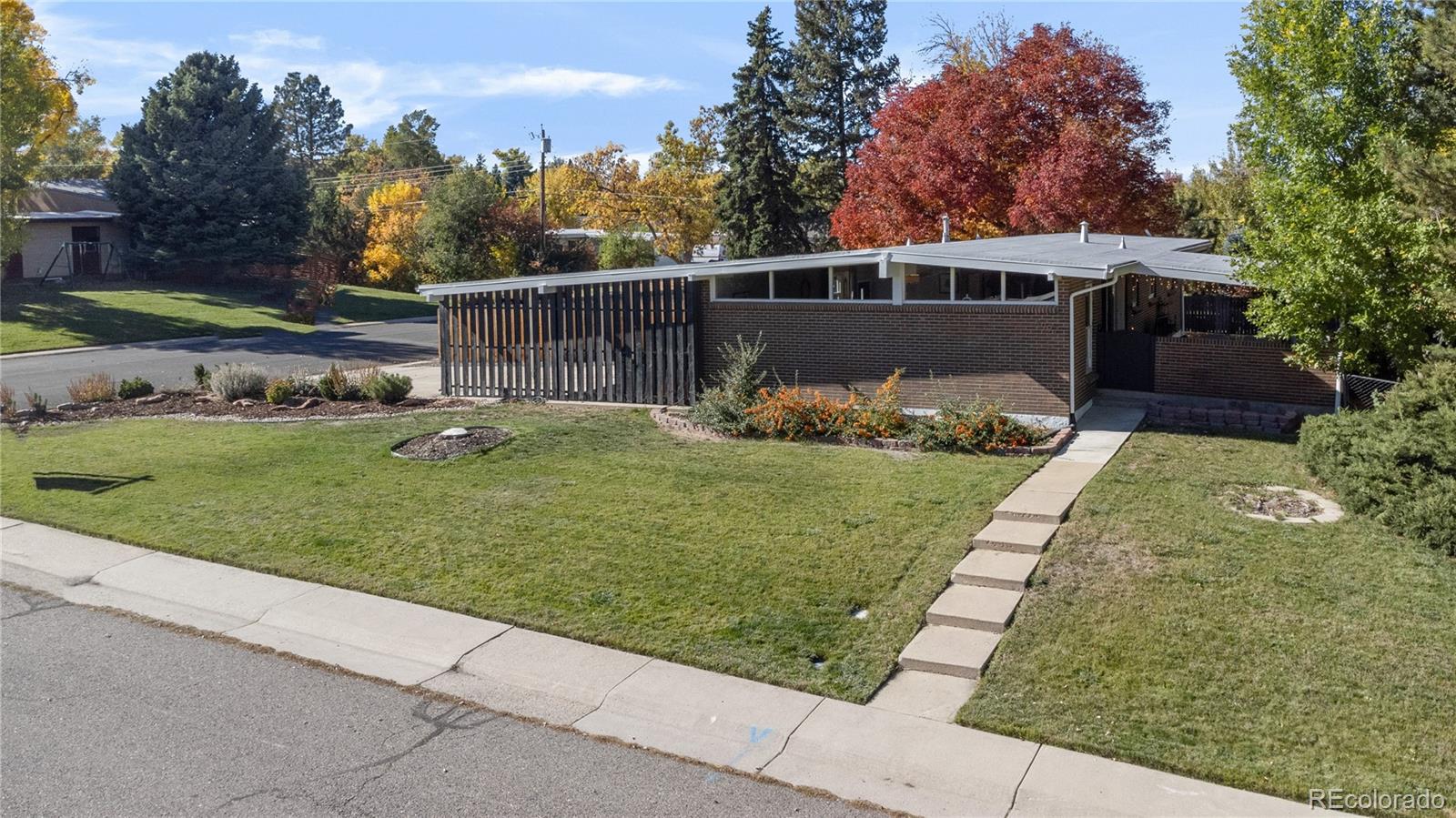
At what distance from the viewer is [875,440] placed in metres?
14.9

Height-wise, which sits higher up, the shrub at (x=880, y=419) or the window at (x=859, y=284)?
the window at (x=859, y=284)

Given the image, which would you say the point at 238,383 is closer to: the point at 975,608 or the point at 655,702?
the point at 655,702

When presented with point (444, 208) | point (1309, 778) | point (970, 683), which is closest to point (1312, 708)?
point (1309, 778)

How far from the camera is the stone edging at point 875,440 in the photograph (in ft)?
47.0

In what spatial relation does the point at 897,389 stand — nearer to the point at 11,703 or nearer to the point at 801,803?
the point at 801,803

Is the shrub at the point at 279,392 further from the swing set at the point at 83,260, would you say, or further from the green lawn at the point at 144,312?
the swing set at the point at 83,260

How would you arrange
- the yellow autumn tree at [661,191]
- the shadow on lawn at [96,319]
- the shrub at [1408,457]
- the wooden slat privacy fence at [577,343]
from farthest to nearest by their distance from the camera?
1. the yellow autumn tree at [661,191]
2. the shadow on lawn at [96,319]
3. the wooden slat privacy fence at [577,343]
4. the shrub at [1408,457]

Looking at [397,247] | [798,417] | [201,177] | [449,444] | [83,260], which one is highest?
[201,177]

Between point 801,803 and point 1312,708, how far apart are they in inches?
141

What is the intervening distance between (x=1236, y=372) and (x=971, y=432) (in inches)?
218

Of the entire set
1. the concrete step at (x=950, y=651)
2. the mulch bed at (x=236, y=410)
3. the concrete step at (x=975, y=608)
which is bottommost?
the concrete step at (x=950, y=651)

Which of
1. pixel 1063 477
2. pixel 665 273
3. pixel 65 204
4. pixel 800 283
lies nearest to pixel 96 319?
pixel 65 204

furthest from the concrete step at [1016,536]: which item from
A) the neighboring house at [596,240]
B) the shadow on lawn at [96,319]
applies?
the neighboring house at [596,240]

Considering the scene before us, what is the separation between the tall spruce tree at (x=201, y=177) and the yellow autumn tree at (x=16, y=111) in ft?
18.4
